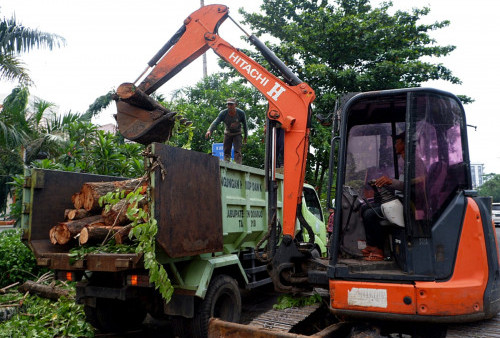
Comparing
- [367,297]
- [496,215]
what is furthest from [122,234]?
[496,215]

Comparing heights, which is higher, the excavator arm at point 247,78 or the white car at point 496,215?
the excavator arm at point 247,78

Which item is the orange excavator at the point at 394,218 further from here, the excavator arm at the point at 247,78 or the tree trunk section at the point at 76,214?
the tree trunk section at the point at 76,214

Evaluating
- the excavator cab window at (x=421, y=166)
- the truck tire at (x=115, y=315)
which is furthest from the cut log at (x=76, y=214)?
the excavator cab window at (x=421, y=166)

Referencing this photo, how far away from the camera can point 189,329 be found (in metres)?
4.50

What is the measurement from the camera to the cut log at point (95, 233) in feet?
14.4

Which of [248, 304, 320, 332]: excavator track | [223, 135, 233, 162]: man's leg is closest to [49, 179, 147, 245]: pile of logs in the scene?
[248, 304, 320, 332]: excavator track

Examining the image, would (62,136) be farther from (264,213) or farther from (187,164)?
(187,164)

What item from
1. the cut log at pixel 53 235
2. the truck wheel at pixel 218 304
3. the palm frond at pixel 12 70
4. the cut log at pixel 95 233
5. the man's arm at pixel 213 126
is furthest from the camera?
the palm frond at pixel 12 70

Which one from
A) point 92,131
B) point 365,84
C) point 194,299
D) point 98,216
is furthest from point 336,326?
point 365,84

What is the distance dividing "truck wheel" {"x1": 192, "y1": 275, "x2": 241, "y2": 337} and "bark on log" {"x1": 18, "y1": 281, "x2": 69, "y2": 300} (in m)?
2.58

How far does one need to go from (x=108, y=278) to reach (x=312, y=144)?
30.5 feet

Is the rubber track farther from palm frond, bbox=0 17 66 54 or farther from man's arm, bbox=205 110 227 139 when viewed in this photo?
palm frond, bbox=0 17 66 54

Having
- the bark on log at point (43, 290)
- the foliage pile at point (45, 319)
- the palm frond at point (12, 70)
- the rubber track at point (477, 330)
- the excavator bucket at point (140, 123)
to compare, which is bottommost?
the foliage pile at point (45, 319)

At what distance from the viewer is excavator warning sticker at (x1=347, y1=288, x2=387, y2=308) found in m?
3.00
